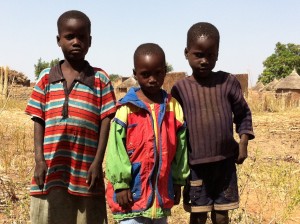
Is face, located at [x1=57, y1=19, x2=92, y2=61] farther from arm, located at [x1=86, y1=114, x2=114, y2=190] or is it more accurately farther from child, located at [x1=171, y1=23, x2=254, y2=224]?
child, located at [x1=171, y1=23, x2=254, y2=224]

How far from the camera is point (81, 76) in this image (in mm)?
1953

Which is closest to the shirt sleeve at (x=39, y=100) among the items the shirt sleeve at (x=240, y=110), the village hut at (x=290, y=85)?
the shirt sleeve at (x=240, y=110)

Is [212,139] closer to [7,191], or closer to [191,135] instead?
[191,135]

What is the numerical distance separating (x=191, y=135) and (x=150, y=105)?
35 cm

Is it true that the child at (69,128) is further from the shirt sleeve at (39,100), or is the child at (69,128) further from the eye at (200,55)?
the eye at (200,55)

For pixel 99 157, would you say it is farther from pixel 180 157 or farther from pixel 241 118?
pixel 241 118

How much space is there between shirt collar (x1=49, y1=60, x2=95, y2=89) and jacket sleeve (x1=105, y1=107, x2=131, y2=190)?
23 centimetres

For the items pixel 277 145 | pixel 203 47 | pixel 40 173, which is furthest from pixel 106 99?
pixel 277 145

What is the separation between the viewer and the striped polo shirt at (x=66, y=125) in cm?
192

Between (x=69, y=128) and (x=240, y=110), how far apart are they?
104cm

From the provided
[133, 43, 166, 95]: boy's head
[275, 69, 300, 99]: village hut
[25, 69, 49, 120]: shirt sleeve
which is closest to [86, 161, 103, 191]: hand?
[25, 69, 49, 120]: shirt sleeve

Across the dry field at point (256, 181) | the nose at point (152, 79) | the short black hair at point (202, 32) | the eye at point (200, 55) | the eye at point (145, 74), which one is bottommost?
the dry field at point (256, 181)

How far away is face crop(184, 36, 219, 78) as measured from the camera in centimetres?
207

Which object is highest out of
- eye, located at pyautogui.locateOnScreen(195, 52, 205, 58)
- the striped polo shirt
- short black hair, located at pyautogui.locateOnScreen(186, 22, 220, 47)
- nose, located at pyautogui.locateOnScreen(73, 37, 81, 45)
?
short black hair, located at pyautogui.locateOnScreen(186, 22, 220, 47)
